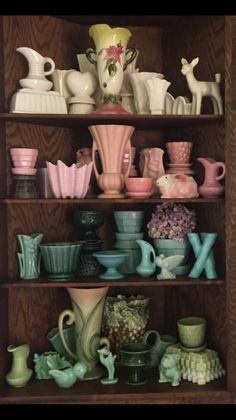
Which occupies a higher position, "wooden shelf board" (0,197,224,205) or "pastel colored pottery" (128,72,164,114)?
Answer: "pastel colored pottery" (128,72,164,114)

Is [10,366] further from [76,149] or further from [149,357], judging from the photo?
[76,149]

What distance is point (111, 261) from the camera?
1669 millimetres

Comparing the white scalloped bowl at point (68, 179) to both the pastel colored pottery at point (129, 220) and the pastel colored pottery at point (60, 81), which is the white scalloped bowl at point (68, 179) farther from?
the pastel colored pottery at point (60, 81)

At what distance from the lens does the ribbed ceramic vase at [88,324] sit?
1.73 metres

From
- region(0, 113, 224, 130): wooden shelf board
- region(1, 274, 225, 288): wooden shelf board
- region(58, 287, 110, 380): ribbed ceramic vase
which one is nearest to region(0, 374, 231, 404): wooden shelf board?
region(58, 287, 110, 380): ribbed ceramic vase

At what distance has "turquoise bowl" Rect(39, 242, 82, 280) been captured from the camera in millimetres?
1654

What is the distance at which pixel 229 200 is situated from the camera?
160cm

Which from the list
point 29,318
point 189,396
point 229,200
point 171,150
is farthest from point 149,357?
point 171,150

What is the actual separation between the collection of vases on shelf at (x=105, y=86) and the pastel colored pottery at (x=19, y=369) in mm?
883

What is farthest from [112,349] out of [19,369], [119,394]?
[19,369]

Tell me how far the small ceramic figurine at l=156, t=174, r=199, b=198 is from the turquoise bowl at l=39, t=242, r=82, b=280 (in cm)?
38

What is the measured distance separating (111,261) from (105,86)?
640mm

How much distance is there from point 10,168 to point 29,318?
0.61 meters

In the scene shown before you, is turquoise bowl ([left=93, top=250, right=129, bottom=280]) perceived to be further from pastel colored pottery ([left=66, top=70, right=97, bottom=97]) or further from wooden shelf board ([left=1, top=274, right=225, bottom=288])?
pastel colored pottery ([left=66, top=70, right=97, bottom=97])
